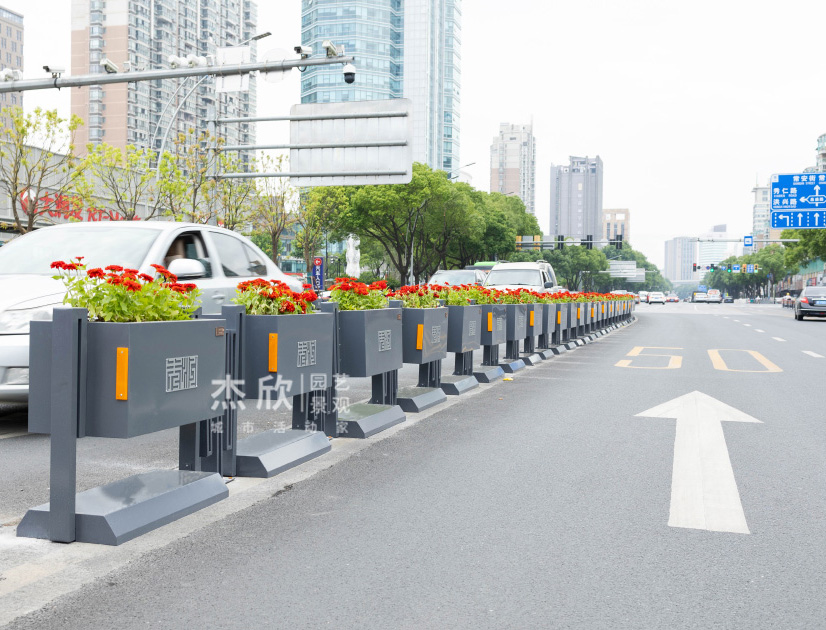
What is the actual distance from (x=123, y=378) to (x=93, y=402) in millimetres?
187

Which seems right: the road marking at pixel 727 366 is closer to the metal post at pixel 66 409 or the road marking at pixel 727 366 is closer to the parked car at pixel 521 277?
the parked car at pixel 521 277

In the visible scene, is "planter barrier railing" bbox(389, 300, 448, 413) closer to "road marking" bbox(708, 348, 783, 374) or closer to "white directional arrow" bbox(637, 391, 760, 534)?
"white directional arrow" bbox(637, 391, 760, 534)

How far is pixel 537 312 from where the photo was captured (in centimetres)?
1427

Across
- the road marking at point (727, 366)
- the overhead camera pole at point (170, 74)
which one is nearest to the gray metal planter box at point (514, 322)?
the road marking at point (727, 366)

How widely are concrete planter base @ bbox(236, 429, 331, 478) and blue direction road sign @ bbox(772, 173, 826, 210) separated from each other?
4890cm

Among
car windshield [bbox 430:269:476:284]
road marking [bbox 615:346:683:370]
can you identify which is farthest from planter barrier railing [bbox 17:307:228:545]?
car windshield [bbox 430:269:476:284]

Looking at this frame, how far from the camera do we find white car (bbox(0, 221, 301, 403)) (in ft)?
20.0

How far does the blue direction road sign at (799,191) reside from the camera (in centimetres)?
4862

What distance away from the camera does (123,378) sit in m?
3.82

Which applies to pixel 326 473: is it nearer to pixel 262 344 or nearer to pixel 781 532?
pixel 262 344

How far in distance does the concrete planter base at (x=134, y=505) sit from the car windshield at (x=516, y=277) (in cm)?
1752

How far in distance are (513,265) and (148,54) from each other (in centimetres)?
11685

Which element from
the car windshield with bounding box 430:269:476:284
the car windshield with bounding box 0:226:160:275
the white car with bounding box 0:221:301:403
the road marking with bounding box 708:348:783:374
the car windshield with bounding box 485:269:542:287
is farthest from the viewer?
the car windshield with bounding box 430:269:476:284

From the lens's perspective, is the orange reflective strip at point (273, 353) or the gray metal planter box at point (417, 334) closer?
the orange reflective strip at point (273, 353)
